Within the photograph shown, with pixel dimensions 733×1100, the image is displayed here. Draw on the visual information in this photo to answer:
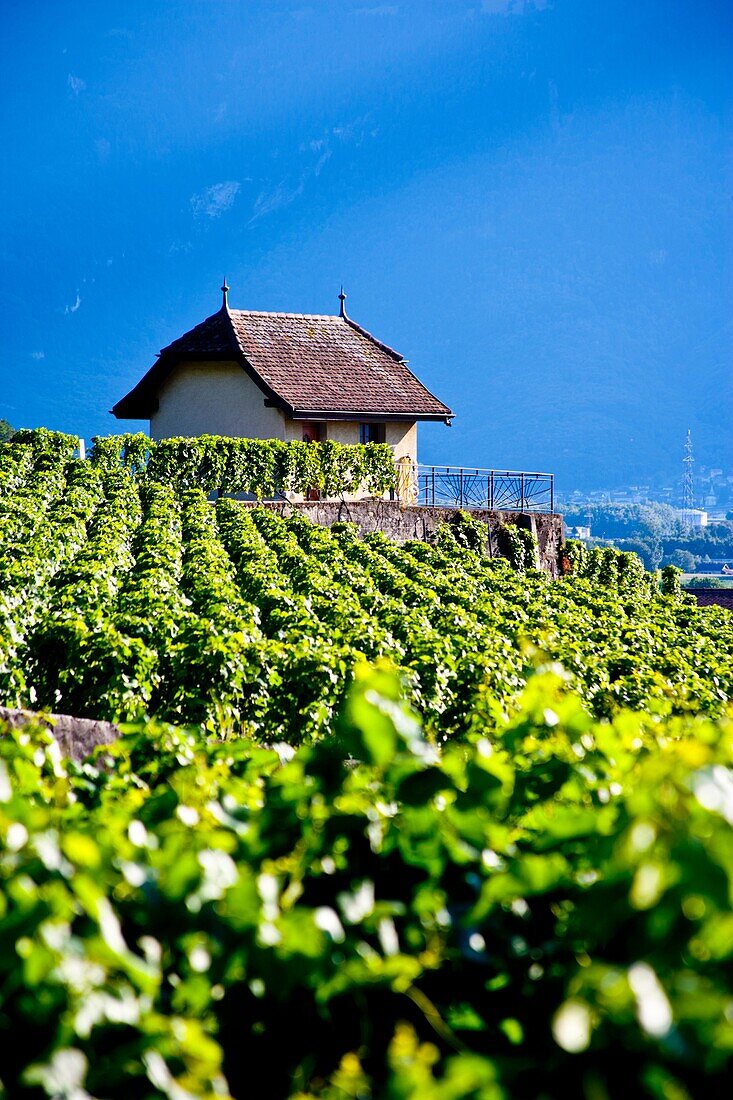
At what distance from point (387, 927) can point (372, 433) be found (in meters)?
32.3

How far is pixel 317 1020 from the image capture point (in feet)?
6.72

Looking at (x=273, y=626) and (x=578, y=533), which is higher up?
(x=578, y=533)

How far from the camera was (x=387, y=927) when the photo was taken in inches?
82.0

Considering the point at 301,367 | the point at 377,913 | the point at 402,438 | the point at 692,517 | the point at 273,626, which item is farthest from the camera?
the point at 692,517

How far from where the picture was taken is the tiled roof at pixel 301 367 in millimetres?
32375

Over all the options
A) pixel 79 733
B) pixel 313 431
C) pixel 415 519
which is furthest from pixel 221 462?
pixel 79 733

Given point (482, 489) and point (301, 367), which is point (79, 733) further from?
point (301, 367)

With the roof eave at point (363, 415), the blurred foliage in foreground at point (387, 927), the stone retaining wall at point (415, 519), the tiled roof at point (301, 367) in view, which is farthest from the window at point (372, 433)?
the blurred foliage in foreground at point (387, 927)

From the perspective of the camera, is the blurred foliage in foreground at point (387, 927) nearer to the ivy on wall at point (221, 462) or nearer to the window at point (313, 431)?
the ivy on wall at point (221, 462)

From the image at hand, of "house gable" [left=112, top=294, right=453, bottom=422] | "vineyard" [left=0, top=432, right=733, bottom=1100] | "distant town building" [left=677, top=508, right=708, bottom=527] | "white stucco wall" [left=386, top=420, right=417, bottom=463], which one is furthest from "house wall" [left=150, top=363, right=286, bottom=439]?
"distant town building" [left=677, top=508, right=708, bottom=527]

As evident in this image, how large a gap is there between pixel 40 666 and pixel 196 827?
794cm

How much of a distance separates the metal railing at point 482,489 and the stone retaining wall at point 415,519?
84cm

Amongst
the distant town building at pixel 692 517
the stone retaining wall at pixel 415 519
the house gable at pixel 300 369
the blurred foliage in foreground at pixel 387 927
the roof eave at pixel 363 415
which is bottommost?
the blurred foliage in foreground at pixel 387 927

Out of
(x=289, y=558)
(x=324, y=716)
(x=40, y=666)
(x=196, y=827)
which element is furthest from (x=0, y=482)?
(x=196, y=827)
